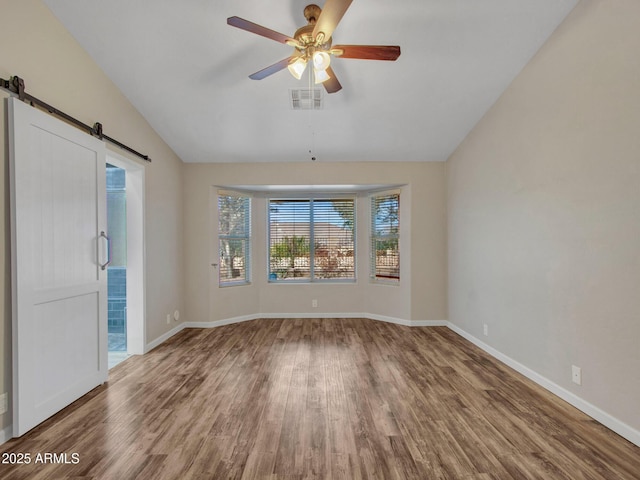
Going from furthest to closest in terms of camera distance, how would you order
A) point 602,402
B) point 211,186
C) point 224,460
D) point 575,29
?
point 211,186, point 575,29, point 602,402, point 224,460

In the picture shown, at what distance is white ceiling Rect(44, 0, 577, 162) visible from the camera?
252 cm

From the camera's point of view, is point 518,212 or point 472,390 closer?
point 472,390

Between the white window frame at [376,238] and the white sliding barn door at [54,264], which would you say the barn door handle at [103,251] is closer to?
the white sliding barn door at [54,264]

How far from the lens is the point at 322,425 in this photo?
7.29ft

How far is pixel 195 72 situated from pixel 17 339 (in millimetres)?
2606

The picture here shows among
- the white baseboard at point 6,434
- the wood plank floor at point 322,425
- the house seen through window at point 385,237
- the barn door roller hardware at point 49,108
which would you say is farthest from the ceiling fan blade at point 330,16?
the house seen through window at point 385,237

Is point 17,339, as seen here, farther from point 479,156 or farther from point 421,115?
point 479,156

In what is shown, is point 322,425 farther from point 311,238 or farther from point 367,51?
point 311,238

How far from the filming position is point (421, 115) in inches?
150

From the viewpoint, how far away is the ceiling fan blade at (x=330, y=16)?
177cm

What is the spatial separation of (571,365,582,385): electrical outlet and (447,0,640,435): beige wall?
0.13 feet

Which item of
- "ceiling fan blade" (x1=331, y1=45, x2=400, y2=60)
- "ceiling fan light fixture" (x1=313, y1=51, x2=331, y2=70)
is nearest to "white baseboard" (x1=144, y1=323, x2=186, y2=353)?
"ceiling fan light fixture" (x1=313, y1=51, x2=331, y2=70)

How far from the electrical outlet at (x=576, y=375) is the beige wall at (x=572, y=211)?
0.04 metres

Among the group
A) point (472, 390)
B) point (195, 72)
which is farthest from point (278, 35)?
point (472, 390)
